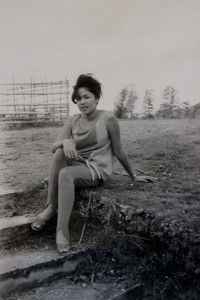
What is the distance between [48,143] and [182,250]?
160 inches

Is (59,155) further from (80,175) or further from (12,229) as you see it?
(12,229)

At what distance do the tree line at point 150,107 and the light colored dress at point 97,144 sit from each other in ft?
12.3

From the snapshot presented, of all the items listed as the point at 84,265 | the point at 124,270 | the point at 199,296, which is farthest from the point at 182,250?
the point at 84,265

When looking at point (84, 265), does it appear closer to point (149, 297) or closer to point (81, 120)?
point (149, 297)

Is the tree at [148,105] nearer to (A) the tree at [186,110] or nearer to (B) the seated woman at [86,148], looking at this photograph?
(A) the tree at [186,110]

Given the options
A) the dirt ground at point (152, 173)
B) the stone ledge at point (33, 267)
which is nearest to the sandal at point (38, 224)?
the stone ledge at point (33, 267)

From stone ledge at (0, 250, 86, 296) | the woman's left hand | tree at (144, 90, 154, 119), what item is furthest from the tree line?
stone ledge at (0, 250, 86, 296)

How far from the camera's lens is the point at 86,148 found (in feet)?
9.89

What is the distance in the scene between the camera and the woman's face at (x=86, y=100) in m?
2.93

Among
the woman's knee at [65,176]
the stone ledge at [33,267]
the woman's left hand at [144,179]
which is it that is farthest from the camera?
the woman's left hand at [144,179]

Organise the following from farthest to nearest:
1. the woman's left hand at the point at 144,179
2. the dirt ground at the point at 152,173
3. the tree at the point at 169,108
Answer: the tree at the point at 169,108 → the woman's left hand at the point at 144,179 → the dirt ground at the point at 152,173

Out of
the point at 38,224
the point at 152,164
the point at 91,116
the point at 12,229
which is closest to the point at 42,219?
the point at 38,224

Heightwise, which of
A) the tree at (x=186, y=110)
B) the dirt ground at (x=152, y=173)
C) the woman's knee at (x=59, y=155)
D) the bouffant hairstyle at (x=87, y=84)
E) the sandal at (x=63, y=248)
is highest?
the bouffant hairstyle at (x=87, y=84)

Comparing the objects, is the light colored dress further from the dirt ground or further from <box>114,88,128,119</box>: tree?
<box>114,88,128,119</box>: tree
